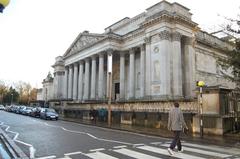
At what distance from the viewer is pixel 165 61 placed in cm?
3666

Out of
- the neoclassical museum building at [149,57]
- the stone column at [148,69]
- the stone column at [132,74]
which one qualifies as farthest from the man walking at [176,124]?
the stone column at [132,74]

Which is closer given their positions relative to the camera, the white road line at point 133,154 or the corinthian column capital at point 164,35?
the white road line at point 133,154

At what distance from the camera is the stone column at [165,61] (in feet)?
118

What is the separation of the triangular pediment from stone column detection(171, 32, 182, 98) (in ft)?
49.2

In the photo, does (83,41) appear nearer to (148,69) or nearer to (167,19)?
(148,69)

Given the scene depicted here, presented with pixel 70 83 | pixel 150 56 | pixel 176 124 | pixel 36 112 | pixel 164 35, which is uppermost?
pixel 164 35

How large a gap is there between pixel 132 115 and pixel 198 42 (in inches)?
956

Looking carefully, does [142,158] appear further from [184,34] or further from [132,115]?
[184,34]

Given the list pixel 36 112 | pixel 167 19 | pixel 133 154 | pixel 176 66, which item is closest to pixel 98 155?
pixel 133 154

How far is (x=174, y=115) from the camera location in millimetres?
10531

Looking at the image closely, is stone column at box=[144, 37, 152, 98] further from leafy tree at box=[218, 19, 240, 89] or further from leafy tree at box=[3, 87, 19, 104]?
leafy tree at box=[3, 87, 19, 104]

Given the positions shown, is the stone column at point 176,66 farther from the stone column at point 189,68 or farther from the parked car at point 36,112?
the parked car at point 36,112

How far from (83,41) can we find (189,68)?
83.5ft

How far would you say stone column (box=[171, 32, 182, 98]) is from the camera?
36.6 m
